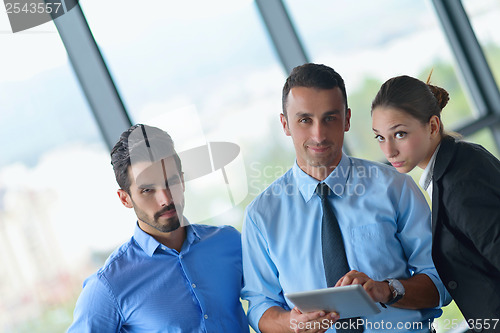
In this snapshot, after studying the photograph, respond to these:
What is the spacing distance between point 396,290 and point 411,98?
2.12ft

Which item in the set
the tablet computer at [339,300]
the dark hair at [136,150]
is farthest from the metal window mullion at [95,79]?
the tablet computer at [339,300]

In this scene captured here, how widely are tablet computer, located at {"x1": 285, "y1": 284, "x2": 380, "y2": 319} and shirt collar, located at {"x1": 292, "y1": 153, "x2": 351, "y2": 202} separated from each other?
0.43 m

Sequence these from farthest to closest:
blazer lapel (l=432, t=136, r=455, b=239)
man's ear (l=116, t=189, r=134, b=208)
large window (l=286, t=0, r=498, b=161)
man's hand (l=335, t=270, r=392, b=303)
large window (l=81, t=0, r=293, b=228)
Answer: large window (l=286, t=0, r=498, b=161), large window (l=81, t=0, r=293, b=228), man's ear (l=116, t=189, r=134, b=208), blazer lapel (l=432, t=136, r=455, b=239), man's hand (l=335, t=270, r=392, b=303)

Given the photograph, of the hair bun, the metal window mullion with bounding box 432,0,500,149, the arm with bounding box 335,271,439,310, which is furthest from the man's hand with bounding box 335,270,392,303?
the metal window mullion with bounding box 432,0,500,149

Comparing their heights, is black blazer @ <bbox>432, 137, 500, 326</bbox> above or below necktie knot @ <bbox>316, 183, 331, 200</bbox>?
below

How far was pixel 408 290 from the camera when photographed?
1.59m

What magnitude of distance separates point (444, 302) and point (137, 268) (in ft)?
3.40

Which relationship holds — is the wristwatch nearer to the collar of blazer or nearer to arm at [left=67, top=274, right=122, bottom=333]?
the collar of blazer

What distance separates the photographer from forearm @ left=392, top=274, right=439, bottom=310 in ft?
5.23

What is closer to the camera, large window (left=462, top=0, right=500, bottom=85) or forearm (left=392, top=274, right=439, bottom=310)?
forearm (left=392, top=274, right=439, bottom=310)

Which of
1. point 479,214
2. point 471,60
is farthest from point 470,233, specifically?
point 471,60

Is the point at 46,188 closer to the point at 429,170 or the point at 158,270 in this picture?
the point at 158,270

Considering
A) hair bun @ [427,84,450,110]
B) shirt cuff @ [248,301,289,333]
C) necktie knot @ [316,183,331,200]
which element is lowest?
shirt cuff @ [248,301,289,333]

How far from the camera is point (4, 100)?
2.27 metres
